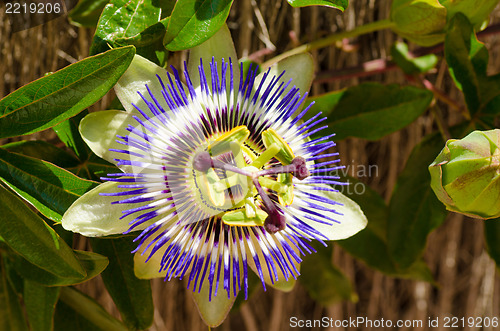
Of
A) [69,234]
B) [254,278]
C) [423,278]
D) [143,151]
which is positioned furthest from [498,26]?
[69,234]

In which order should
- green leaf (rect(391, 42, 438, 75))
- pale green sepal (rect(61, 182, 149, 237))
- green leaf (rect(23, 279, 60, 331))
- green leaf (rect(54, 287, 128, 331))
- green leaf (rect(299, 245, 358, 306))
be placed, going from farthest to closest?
green leaf (rect(299, 245, 358, 306)) → green leaf (rect(391, 42, 438, 75)) → green leaf (rect(54, 287, 128, 331)) → green leaf (rect(23, 279, 60, 331)) → pale green sepal (rect(61, 182, 149, 237))

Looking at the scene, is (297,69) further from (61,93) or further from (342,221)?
(61,93)

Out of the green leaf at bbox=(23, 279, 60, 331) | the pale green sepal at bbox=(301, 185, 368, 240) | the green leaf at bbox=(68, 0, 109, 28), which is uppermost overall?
the green leaf at bbox=(68, 0, 109, 28)

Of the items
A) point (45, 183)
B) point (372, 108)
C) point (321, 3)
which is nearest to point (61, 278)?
point (45, 183)

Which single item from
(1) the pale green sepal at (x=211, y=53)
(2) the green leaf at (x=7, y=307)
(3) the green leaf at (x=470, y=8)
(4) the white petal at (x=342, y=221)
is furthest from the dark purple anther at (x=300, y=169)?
(2) the green leaf at (x=7, y=307)

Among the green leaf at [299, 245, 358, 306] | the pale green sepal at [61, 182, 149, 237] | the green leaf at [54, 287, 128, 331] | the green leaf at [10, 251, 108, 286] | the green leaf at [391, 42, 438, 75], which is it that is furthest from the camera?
the green leaf at [299, 245, 358, 306]

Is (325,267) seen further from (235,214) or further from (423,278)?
(235,214)

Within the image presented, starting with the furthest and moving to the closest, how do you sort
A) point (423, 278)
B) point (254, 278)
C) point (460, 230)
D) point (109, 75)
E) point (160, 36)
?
1. point (460, 230)
2. point (423, 278)
3. point (254, 278)
4. point (160, 36)
5. point (109, 75)

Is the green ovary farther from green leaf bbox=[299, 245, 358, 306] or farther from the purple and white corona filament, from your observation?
green leaf bbox=[299, 245, 358, 306]


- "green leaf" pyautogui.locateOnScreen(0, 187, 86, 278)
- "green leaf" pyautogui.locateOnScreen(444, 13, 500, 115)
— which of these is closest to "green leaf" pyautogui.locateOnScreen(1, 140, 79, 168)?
"green leaf" pyautogui.locateOnScreen(0, 187, 86, 278)
